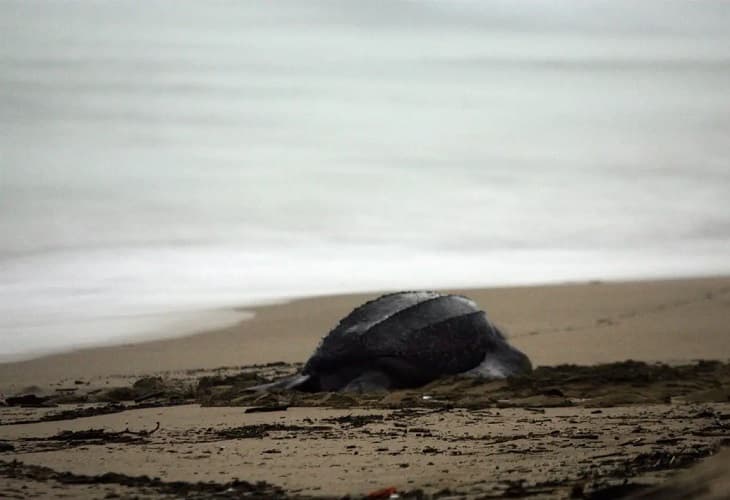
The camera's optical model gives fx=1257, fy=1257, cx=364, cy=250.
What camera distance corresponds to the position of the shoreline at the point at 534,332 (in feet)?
36.0

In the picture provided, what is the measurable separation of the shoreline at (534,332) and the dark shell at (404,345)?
139cm

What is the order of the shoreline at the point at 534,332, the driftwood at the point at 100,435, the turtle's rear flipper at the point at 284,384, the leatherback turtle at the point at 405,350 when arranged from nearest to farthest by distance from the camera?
1. the driftwood at the point at 100,435
2. the turtle's rear flipper at the point at 284,384
3. the leatherback turtle at the point at 405,350
4. the shoreline at the point at 534,332

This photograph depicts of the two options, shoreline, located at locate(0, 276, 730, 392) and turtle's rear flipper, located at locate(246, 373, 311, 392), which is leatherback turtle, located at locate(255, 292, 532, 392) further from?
shoreline, located at locate(0, 276, 730, 392)

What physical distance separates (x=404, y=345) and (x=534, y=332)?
3.52 m

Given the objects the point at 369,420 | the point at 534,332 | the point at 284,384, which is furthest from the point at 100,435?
the point at 534,332

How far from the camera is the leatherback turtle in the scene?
9.30 m

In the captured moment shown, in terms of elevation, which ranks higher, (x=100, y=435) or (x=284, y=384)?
(x=284, y=384)

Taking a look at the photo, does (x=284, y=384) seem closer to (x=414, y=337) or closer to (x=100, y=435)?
(x=414, y=337)

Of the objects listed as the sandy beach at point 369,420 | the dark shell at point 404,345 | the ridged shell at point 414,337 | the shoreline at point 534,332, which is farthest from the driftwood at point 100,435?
the shoreline at point 534,332

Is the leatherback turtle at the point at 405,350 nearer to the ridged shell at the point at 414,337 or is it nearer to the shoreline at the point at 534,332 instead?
the ridged shell at the point at 414,337

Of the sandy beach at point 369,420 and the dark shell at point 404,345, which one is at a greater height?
the dark shell at point 404,345

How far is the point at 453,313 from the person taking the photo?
31.6 ft

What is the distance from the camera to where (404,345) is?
9.33m

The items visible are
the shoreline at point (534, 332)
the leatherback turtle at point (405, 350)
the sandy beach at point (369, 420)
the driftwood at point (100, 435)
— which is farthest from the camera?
the shoreline at point (534, 332)
